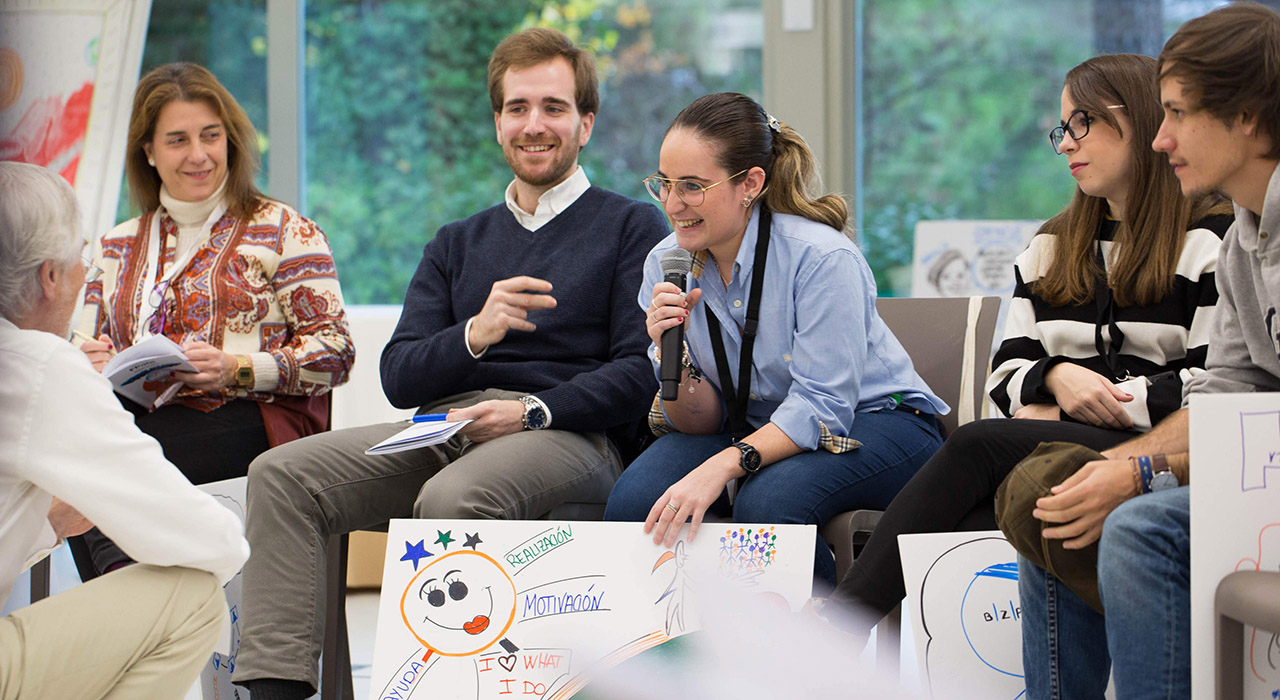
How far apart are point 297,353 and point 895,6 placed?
9.46 feet

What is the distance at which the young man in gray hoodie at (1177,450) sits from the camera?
1.39 m

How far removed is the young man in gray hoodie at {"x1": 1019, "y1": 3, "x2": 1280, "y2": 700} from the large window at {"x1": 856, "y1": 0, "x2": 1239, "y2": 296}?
8.71 feet

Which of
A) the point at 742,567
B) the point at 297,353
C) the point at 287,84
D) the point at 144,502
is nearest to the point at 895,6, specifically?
the point at 287,84

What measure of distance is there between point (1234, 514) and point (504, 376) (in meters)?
1.47

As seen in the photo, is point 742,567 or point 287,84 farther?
point 287,84

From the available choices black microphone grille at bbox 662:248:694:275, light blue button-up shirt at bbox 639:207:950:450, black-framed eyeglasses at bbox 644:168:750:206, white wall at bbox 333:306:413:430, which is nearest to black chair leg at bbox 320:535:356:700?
light blue button-up shirt at bbox 639:207:950:450

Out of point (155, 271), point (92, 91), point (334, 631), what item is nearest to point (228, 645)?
point (334, 631)

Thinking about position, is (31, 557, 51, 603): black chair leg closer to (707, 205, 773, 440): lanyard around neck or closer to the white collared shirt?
the white collared shirt

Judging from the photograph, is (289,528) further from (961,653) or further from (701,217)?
(961,653)

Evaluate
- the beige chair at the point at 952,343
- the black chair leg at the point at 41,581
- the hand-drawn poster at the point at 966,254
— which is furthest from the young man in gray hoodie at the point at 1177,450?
the hand-drawn poster at the point at 966,254

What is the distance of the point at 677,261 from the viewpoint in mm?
2121

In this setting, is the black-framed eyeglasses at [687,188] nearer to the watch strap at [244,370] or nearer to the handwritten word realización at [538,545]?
the handwritten word realización at [538,545]

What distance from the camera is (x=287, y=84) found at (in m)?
4.50

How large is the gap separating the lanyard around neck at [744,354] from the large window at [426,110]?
2.39m
